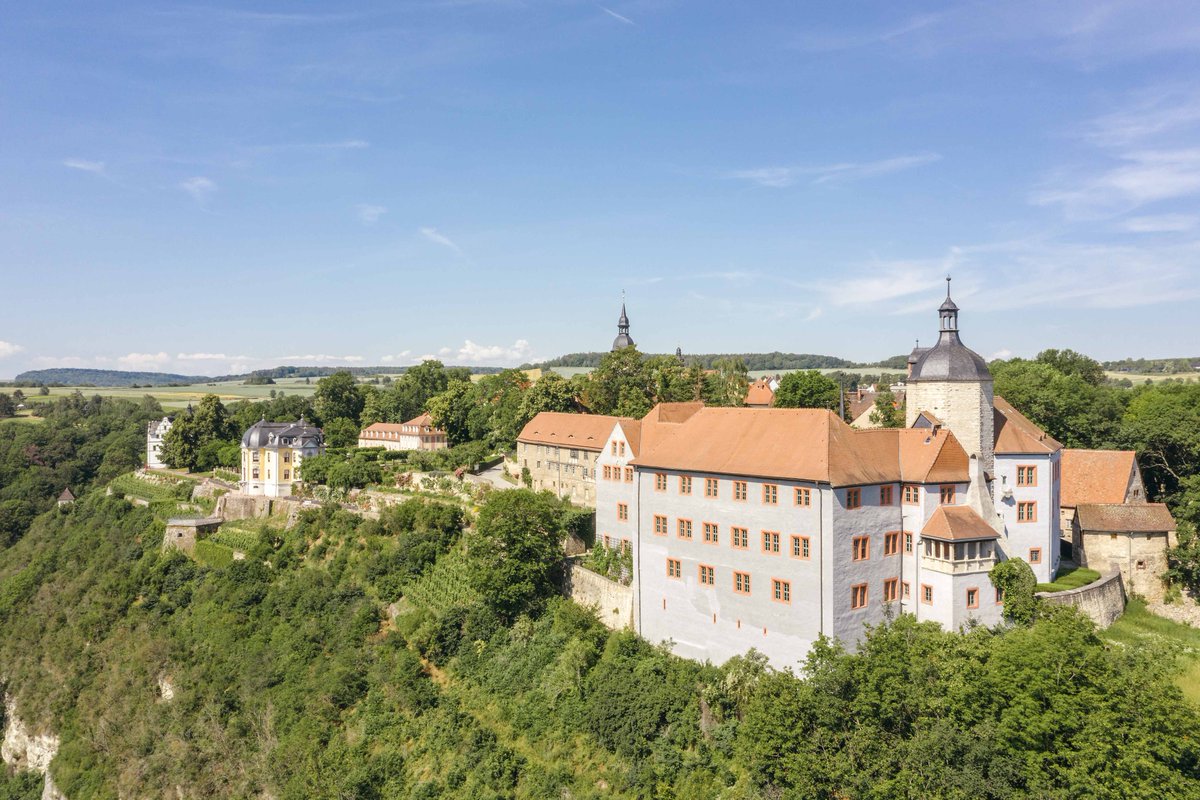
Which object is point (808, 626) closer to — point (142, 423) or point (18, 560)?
point (18, 560)

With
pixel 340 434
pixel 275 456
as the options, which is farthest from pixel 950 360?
pixel 340 434

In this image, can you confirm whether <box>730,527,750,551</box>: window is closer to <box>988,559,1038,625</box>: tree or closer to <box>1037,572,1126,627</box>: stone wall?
<box>988,559,1038,625</box>: tree

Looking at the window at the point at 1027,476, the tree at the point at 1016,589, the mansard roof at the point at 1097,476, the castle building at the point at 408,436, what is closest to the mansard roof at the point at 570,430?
the castle building at the point at 408,436

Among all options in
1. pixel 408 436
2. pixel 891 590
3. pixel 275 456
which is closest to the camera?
pixel 891 590

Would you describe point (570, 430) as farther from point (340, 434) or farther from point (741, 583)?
point (340, 434)

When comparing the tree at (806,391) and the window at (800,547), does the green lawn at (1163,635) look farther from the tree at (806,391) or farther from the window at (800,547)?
the tree at (806,391)
